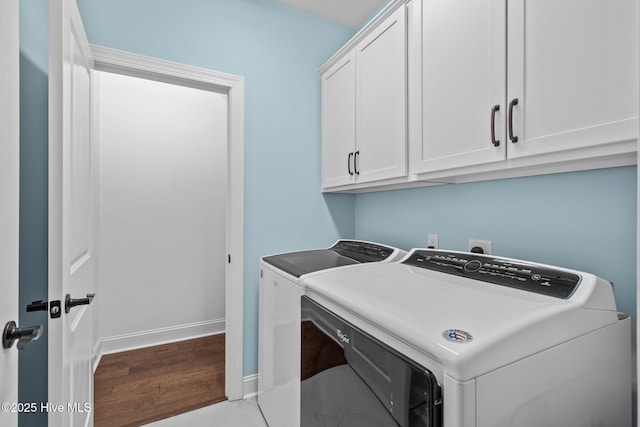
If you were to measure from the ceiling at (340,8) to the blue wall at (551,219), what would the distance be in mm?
1393

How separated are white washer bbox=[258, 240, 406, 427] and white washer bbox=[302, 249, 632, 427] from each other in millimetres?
324

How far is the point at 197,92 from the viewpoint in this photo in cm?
289

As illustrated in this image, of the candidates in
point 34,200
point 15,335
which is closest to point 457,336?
point 15,335

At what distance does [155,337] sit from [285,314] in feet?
6.37

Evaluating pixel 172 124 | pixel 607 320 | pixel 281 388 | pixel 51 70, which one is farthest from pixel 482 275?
pixel 172 124

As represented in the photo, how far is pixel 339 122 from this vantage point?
1.97 metres

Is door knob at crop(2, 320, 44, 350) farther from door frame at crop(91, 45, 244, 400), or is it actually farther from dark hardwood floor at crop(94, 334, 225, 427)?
dark hardwood floor at crop(94, 334, 225, 427)

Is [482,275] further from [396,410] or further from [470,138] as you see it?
[396,410]

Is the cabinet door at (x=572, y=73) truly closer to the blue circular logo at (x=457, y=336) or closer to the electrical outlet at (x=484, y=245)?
the electrical outlet at (x=484, y=245)

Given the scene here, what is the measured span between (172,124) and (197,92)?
1.33 ft

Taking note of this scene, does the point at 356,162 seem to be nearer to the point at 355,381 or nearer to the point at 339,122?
the point at 339,122

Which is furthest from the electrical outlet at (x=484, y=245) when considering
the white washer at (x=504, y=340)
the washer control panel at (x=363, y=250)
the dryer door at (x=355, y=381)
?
the dryer door at (x=355, y=381)

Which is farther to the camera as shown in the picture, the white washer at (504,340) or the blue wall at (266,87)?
the blue wall at (266,87)

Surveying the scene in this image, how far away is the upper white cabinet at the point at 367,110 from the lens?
1.47 meters
